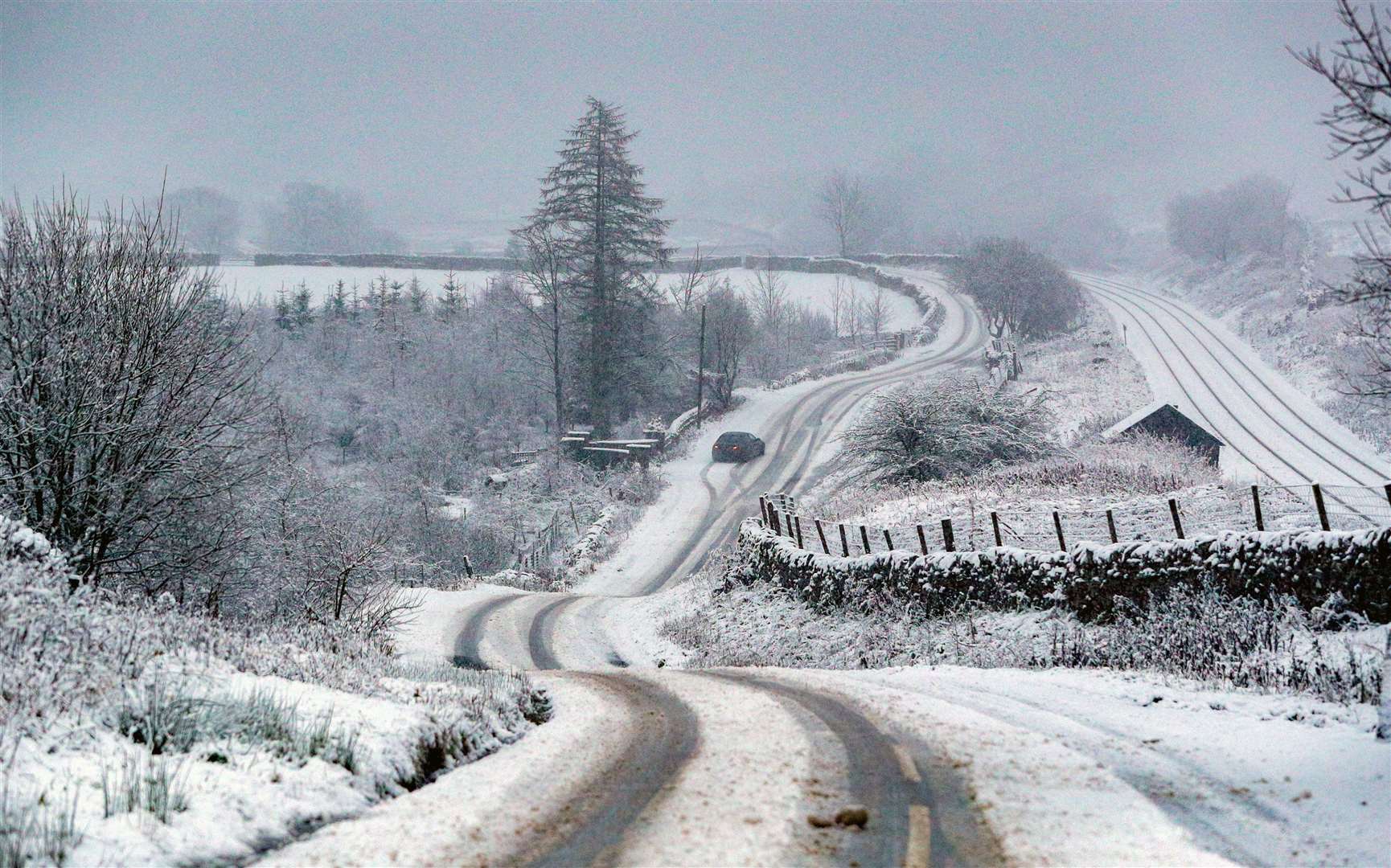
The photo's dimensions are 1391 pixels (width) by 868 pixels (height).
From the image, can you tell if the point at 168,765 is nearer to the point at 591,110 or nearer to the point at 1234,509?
the point at 1234,509

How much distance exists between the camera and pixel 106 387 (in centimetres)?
1622

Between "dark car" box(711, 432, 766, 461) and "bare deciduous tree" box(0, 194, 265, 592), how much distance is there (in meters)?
35.4

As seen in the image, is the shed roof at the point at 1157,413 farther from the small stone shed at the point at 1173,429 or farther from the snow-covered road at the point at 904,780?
the snow-covered road at the point at 904,780

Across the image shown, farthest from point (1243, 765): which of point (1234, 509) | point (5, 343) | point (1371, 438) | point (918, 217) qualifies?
point (918, 217)

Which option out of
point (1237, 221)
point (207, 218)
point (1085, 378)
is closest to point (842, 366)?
point (1085, 378)

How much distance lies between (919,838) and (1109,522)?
543 inches

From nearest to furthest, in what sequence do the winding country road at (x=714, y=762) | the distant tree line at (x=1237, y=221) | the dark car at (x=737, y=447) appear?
the winding country road at (x=714, y=762), the dark car at (x=737, y=447), the distant tree line at (x=1237, y=221)

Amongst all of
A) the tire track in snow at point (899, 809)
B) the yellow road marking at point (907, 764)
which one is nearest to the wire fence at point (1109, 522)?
the tire track in snow at point (899, 809)

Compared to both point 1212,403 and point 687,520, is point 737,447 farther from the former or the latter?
point 1212,403

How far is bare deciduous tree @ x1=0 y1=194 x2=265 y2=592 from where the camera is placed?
15742mm

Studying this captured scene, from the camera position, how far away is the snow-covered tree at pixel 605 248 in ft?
187

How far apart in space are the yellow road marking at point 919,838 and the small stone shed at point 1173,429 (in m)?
38.7

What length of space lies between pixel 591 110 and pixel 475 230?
378 ft

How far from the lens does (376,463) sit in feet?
191
